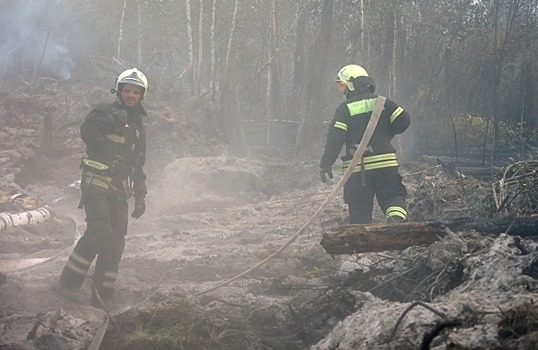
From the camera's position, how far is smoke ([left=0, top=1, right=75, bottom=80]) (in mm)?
23336

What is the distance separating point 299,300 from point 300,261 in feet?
5.37

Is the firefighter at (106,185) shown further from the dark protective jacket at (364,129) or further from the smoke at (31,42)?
the smoke at (31,42)

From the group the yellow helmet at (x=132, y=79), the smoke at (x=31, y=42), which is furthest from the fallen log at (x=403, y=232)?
the smoke at (x=31, y=42)

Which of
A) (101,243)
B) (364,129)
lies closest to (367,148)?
(364,129)

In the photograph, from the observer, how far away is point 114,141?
5.84m

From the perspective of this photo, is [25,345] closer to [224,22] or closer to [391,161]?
[391,161]

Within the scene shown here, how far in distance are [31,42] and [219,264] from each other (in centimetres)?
1997

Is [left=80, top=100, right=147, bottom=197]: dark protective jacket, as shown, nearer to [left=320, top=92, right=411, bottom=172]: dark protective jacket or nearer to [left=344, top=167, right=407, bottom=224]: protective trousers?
[left=320, top=92, right=411, bottom=172]: dark protective jacket

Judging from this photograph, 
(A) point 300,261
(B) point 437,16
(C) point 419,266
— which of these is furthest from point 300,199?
(B) point 437,16

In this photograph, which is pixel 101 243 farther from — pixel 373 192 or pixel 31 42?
pixel 31 42

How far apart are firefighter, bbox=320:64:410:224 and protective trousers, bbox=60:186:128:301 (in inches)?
80.4

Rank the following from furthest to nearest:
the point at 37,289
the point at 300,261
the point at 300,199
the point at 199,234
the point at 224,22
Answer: the point at 224,22 < the point at 300,199 < the point at 199,234 < the point at 300,261 < the point at 37,289

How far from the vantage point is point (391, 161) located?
21.1 ft

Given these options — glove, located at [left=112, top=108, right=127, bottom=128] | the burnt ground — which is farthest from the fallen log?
glove, located at [left=112, top=108, right=127, bottom=128]
